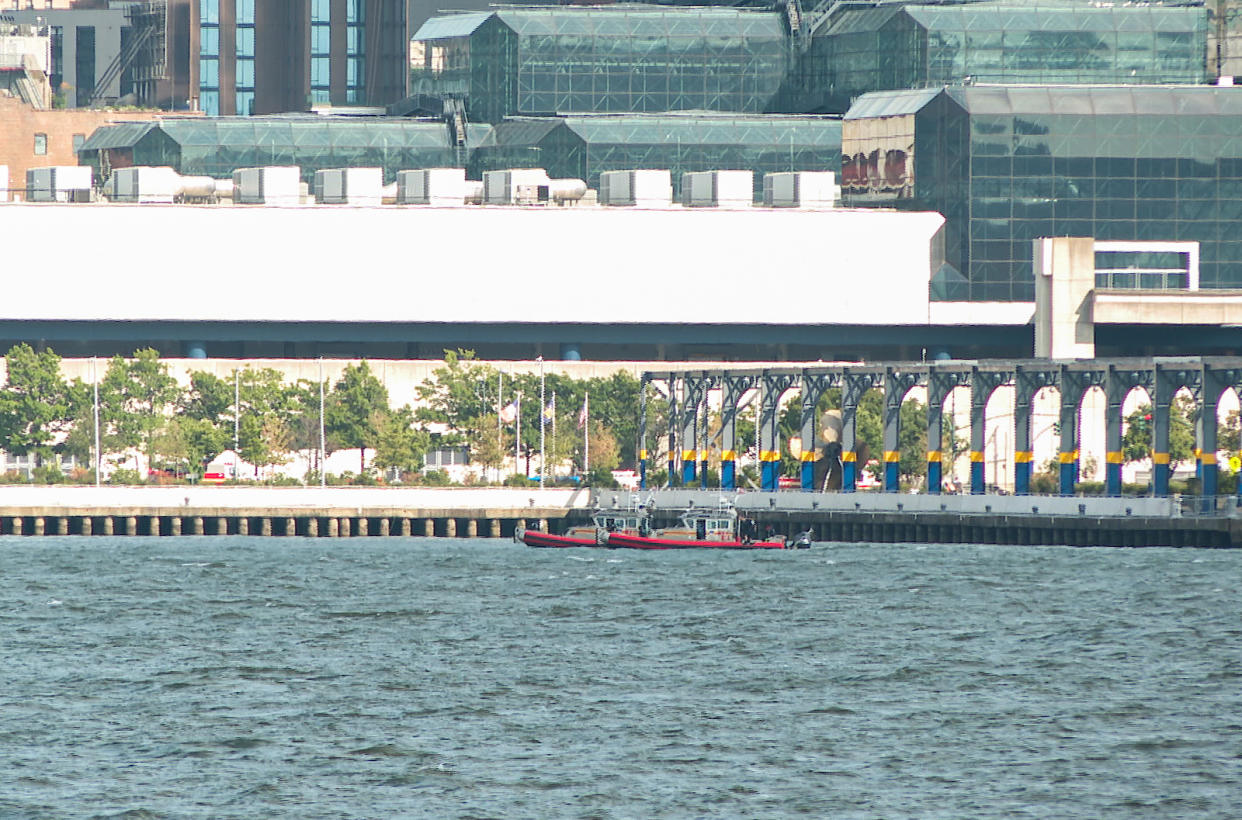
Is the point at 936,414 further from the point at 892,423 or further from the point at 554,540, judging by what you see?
the point at 554,540

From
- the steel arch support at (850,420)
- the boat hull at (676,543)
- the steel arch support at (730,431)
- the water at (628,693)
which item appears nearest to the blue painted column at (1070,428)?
the steel arch support at (850,420)

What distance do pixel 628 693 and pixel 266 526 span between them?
89.9 m

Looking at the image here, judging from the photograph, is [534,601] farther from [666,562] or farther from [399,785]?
[399,785]

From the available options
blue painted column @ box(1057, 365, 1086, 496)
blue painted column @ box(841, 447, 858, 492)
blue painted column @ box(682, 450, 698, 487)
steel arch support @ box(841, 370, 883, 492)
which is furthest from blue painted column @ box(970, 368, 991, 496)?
blue painted column @ box(682, 450, 698, 487)

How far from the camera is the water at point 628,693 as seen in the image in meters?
68.9

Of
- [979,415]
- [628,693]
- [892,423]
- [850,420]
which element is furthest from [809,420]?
[628,693]

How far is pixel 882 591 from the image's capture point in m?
121

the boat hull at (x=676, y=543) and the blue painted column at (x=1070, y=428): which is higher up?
the blue painted column at (x=1070, y=428)

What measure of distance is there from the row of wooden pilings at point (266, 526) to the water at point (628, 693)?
3716cm

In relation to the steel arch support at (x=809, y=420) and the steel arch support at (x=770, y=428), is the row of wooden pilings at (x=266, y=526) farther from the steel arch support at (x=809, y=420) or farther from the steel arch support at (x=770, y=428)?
the steel arch support at (x=809, y=420)

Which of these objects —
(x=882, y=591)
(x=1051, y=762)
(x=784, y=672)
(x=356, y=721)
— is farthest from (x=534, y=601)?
(x=1051, y=762)

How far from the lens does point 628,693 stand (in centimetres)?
8544

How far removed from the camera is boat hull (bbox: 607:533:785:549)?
498 feet

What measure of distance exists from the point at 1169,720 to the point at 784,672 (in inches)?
598
